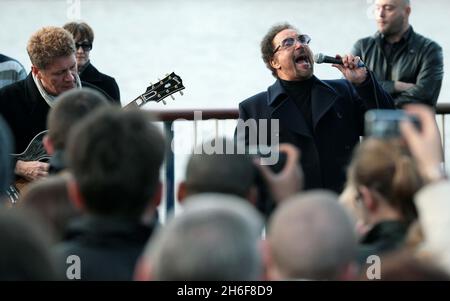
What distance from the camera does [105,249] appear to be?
10.3 ft

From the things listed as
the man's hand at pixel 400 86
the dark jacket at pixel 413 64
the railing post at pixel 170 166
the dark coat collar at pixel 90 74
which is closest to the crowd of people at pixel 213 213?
the railing post at pixel 170 166

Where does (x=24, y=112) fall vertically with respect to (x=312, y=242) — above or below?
above

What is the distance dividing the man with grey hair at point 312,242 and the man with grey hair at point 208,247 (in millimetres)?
213

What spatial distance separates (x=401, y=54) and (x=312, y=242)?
4196mm

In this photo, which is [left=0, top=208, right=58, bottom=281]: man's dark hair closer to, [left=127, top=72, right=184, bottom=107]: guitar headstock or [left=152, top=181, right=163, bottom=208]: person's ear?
[left=152, top=181, right=163, bottom=208]: person's ear

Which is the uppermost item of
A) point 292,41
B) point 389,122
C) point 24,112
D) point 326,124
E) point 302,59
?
point 292,41

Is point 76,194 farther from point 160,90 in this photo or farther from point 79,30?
point 79,30

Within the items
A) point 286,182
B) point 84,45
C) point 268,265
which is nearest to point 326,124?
point 84,45

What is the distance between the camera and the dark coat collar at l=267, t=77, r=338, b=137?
5.79 m

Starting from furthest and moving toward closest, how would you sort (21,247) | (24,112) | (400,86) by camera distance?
1. (400,86)
2. (24,112)
3. (21,247)

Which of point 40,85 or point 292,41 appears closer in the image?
point 40,85

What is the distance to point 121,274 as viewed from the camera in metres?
3.11

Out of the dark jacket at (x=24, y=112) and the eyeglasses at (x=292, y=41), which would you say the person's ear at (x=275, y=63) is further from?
the dark jacket at (x=24, y=112)

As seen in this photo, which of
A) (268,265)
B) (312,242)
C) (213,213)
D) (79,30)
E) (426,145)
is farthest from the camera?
(79,30)
